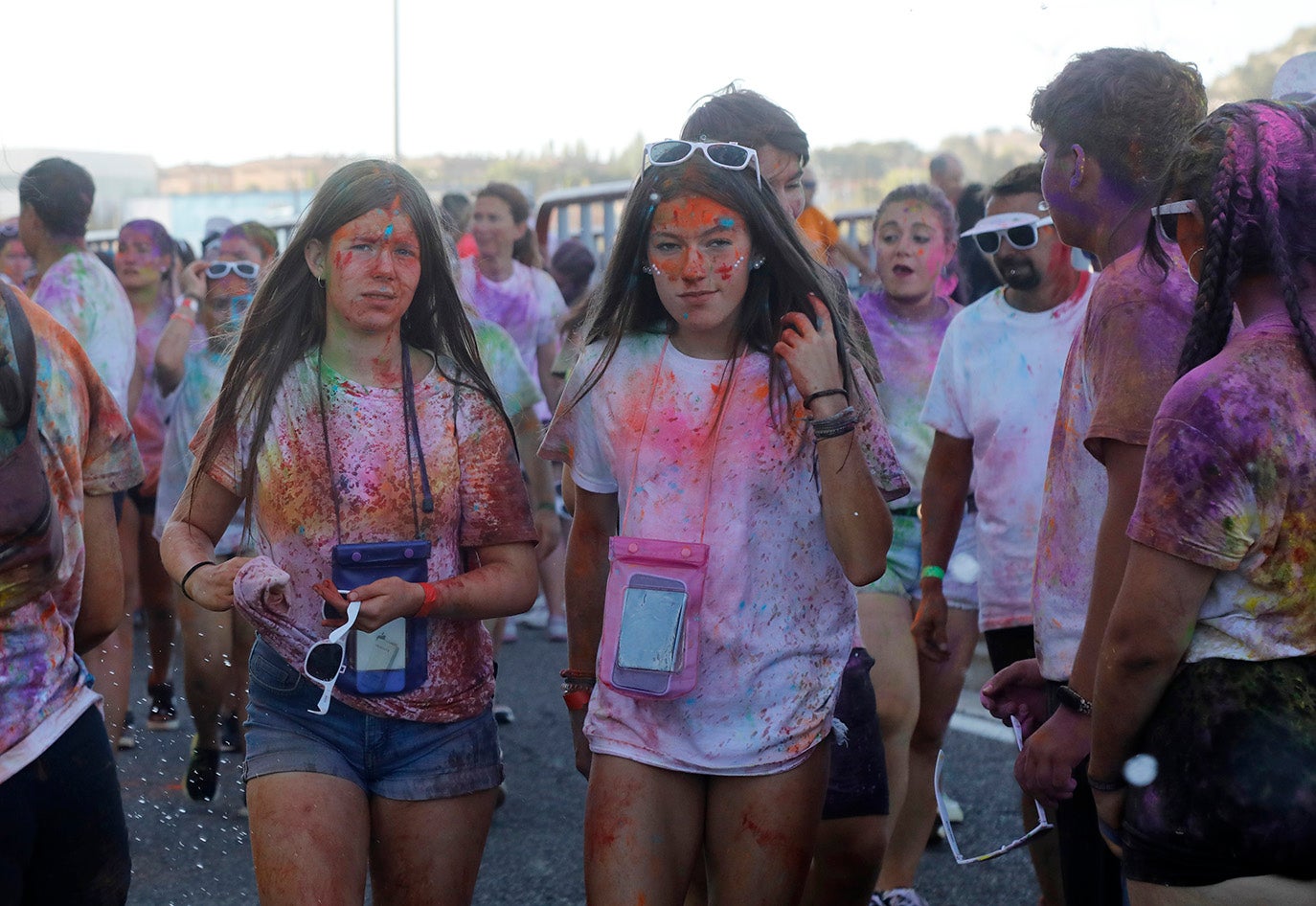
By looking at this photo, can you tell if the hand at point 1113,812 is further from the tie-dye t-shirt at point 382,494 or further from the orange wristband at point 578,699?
the tie-dye t-shirt at point 382,494

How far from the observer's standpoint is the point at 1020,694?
3281 millimetres

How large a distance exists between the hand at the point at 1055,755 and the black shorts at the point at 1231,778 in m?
0.43

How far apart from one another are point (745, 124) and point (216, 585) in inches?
70.6

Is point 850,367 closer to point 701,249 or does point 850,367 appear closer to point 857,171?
point 701,249

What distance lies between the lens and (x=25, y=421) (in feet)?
8.87

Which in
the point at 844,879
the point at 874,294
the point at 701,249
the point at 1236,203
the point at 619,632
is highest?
the point at 1236,203

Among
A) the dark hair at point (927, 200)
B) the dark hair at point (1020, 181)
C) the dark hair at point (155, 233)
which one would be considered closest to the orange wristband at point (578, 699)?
the dark hair at point (1020, 181)

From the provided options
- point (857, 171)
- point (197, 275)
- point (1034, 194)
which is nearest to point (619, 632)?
point (1034, 194)

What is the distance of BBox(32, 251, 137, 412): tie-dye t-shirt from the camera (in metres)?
6.32

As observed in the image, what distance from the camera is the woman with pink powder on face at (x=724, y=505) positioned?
294 cm

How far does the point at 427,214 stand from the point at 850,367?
1014 millimetres

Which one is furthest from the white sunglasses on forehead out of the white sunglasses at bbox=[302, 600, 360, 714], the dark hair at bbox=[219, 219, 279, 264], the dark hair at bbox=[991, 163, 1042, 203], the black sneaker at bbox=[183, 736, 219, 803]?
the dark hair at bbox=[219, 219, 279, 264]

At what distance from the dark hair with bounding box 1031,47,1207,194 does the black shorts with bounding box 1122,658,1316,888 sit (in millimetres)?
1186

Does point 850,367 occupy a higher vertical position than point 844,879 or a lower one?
higher
